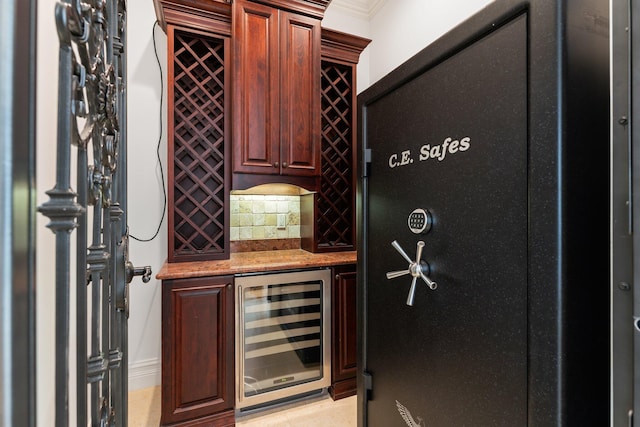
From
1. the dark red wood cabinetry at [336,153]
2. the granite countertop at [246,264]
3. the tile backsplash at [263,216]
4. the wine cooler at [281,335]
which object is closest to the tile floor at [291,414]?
the wine cooler at [281,335]

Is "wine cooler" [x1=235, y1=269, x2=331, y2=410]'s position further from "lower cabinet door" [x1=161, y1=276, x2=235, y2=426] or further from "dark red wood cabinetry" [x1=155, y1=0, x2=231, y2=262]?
"dark red wood cabinetry" [x1=155, y1=0, x2=231, y2=262]

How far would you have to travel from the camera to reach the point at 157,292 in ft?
6.89

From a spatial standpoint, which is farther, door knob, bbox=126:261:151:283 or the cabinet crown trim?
the cabinet crown trim

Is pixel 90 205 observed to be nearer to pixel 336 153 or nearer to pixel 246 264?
pixel 246 264

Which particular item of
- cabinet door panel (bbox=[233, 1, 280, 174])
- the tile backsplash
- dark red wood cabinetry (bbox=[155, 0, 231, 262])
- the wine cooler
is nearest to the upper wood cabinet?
cabinet door panel (bbox=[233, 1, 280, 174])

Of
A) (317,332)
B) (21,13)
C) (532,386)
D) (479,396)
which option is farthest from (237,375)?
(21,13)

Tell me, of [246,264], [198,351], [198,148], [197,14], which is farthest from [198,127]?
[198,351]

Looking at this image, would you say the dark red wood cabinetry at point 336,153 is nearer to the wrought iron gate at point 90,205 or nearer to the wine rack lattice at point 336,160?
the wine rack lattice at point 336,160

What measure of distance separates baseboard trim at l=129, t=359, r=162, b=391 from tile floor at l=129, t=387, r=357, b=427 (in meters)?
0.08

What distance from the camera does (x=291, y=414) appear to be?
1.80m

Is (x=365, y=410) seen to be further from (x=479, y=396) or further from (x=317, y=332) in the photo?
(x=317, y=332)

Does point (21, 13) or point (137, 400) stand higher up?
point (21, 13)

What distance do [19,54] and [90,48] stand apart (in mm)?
285

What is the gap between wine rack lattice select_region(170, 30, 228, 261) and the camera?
1.84 metres
